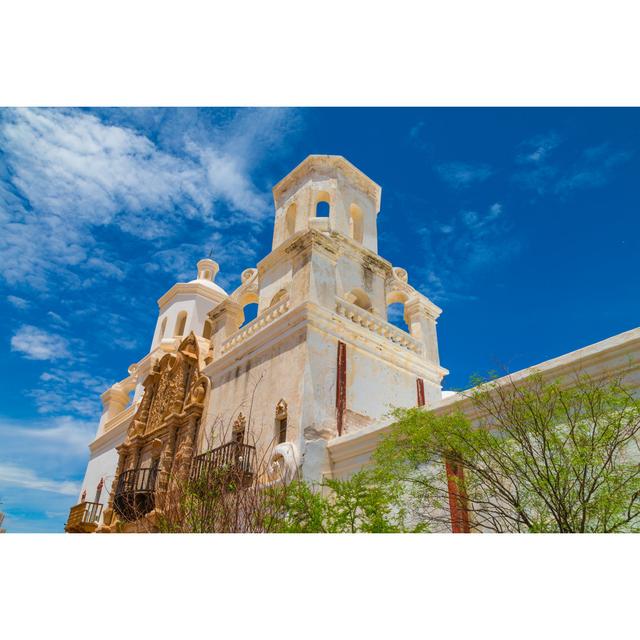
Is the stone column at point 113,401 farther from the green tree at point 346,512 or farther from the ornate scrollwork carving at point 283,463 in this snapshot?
the green tree at point 346,512

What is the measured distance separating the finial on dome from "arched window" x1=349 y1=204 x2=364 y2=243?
10988 mm

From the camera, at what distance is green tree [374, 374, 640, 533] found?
4.89 metres

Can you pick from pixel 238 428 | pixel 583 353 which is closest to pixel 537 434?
pixel 583 353

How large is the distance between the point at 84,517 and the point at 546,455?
1824 centimetres

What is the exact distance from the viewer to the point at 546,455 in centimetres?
555

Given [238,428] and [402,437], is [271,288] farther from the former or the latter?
[402,437]

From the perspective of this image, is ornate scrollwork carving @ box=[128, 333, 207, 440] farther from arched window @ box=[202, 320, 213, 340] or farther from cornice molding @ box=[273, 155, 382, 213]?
cornice molding @ box=[273, 155, 382, 213]

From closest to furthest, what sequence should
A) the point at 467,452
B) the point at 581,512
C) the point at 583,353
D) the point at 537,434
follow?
1. the point at 581,512
2. the point at 537,434
3. the point at 467,452
4. the point at 583,353

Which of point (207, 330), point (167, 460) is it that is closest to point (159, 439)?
point (167, 460)

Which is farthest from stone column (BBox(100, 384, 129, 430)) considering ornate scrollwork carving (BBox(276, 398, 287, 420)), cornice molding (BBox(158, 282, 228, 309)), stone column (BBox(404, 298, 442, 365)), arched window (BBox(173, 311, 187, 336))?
ornate scrollwork carving (BBox(276, 398, 287, 420))

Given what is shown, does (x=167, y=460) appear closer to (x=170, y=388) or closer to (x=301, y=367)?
(x=170, y=388)

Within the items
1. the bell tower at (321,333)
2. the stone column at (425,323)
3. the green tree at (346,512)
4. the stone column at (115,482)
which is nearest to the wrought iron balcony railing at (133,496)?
the stone column at (115,482)

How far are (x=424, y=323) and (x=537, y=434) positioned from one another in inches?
366

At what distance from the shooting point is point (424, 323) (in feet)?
48.2
